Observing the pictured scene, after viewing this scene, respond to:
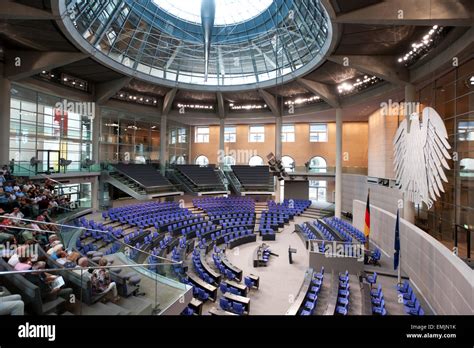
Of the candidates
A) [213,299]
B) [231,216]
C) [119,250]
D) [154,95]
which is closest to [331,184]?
[231,216]

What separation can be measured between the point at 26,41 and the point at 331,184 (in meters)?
29.9

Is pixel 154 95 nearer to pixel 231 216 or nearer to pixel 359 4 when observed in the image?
pixel 231 216

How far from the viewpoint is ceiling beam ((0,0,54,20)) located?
10.3 meters

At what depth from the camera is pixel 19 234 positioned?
6.02 meters

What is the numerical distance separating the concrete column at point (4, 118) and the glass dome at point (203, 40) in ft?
17.2

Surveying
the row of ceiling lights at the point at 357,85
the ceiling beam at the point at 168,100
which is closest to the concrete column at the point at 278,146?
the row of ceiling lights at the point at 357,85

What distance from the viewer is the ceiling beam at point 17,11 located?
33.8 feet

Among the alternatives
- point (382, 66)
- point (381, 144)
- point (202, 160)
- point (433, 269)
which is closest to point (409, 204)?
point (433, 269)

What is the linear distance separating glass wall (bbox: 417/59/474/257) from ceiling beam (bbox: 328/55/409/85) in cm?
212

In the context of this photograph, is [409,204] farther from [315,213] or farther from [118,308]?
[118,308]

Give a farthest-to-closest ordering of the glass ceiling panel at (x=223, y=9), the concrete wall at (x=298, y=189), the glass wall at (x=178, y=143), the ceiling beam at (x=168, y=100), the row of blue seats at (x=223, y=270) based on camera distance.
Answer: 1. the glass wall at (x=178, y=143)
2. the concrete wall at (x=298, y=189)
3. the ceiling beam at (x=168, y=100)
4. the glass ceiling panel at (x=223, y=9)
5. the row of blue seats at (x=223, y=270)

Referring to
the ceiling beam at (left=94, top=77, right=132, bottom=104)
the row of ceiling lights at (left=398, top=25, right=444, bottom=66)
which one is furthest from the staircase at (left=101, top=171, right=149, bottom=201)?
the row of ceiling lights at (left=398, top=25, right=444, bottom=66)

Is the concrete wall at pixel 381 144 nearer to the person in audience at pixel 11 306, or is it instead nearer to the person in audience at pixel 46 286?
the person in audience at pixel 46 286
